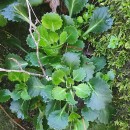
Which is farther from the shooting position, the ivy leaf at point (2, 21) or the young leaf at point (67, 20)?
the ivy leaf at point (2, 21)

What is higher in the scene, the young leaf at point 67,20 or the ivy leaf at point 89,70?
the young leaf at point 67,20

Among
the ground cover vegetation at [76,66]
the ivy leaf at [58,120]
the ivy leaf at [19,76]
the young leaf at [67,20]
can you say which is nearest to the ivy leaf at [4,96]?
the ground cover vegetation at [76,66]

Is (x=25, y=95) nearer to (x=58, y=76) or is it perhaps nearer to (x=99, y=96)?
(x=58, y=76)

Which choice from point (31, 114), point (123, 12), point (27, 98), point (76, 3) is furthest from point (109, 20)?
point (31, 114)

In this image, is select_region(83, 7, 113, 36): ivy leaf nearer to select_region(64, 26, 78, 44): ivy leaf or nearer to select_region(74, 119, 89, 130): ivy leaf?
select_region(64, 26, 78, 44): ivy leaf

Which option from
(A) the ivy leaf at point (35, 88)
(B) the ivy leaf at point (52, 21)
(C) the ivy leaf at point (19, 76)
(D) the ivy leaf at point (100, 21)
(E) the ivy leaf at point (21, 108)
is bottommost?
(E) the ivy leaf at point (21, 108)

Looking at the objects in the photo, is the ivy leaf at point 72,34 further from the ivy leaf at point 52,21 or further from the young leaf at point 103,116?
the young leaf at point 103,116

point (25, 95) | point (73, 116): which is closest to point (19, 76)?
point (25, 95)

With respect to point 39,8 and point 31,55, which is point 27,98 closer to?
point 31,55
